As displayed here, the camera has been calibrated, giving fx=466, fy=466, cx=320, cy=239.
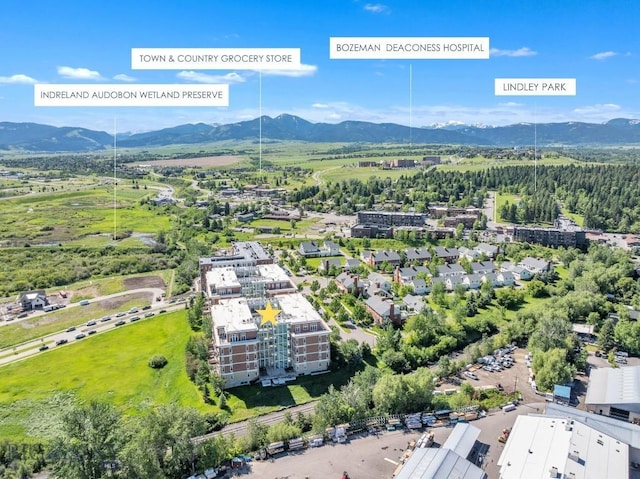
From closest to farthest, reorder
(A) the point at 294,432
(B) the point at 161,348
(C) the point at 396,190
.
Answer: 1. (A) the point at 294,432
2. (B) the point at 161,348
3. (C) the point at 396,190

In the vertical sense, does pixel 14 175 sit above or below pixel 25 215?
above

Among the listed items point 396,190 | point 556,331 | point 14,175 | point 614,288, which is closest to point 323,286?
point 556,331

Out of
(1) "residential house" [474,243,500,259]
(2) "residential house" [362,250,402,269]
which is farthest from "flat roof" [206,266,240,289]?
(1) "residential house" [474,243,500,259]

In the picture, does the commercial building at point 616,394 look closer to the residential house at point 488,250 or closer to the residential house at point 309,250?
the residential house at point 488,250

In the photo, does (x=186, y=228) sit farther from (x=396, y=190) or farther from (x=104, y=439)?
(x=104, y=439)

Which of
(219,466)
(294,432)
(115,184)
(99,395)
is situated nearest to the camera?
(219,466)

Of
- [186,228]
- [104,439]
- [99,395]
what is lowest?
[99,395]
